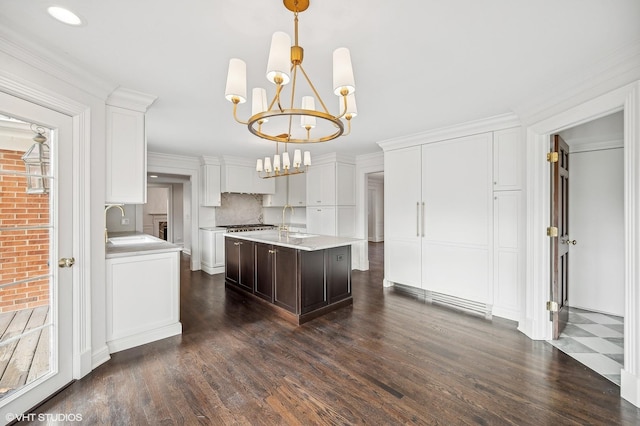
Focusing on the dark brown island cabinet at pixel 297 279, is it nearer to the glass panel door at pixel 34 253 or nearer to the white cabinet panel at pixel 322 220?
the white cabinet panel at pixel 322 220

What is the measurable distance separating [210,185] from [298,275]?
136 inches

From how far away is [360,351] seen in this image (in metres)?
2.57

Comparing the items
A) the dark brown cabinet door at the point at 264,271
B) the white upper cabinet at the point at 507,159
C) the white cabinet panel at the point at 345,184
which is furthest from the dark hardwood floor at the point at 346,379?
the white cabinet panel at the point at 345,184

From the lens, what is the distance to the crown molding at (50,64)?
5.62 ft

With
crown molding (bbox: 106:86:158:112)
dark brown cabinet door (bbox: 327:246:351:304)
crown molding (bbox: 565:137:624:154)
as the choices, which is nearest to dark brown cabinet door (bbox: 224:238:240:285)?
dark brown cabinet door (bbox: 327:246:351:304)

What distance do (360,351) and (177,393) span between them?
4.95ft

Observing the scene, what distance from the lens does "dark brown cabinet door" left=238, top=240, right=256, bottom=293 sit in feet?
13.2

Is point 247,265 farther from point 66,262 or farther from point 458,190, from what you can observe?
point 458,190

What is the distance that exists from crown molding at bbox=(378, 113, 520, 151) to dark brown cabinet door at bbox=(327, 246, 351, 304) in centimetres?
183

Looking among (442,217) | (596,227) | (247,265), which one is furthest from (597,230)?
(247,265)

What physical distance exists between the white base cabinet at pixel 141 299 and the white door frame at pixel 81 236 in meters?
0.27

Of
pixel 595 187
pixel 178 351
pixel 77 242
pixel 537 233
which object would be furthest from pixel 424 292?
pixel 77 242

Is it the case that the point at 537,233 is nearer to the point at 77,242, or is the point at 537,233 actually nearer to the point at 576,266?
the point at 576,266

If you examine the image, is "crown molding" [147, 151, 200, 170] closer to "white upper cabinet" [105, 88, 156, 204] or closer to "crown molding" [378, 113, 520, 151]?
"white upper cabinet" [105, 88, 156, 204]
